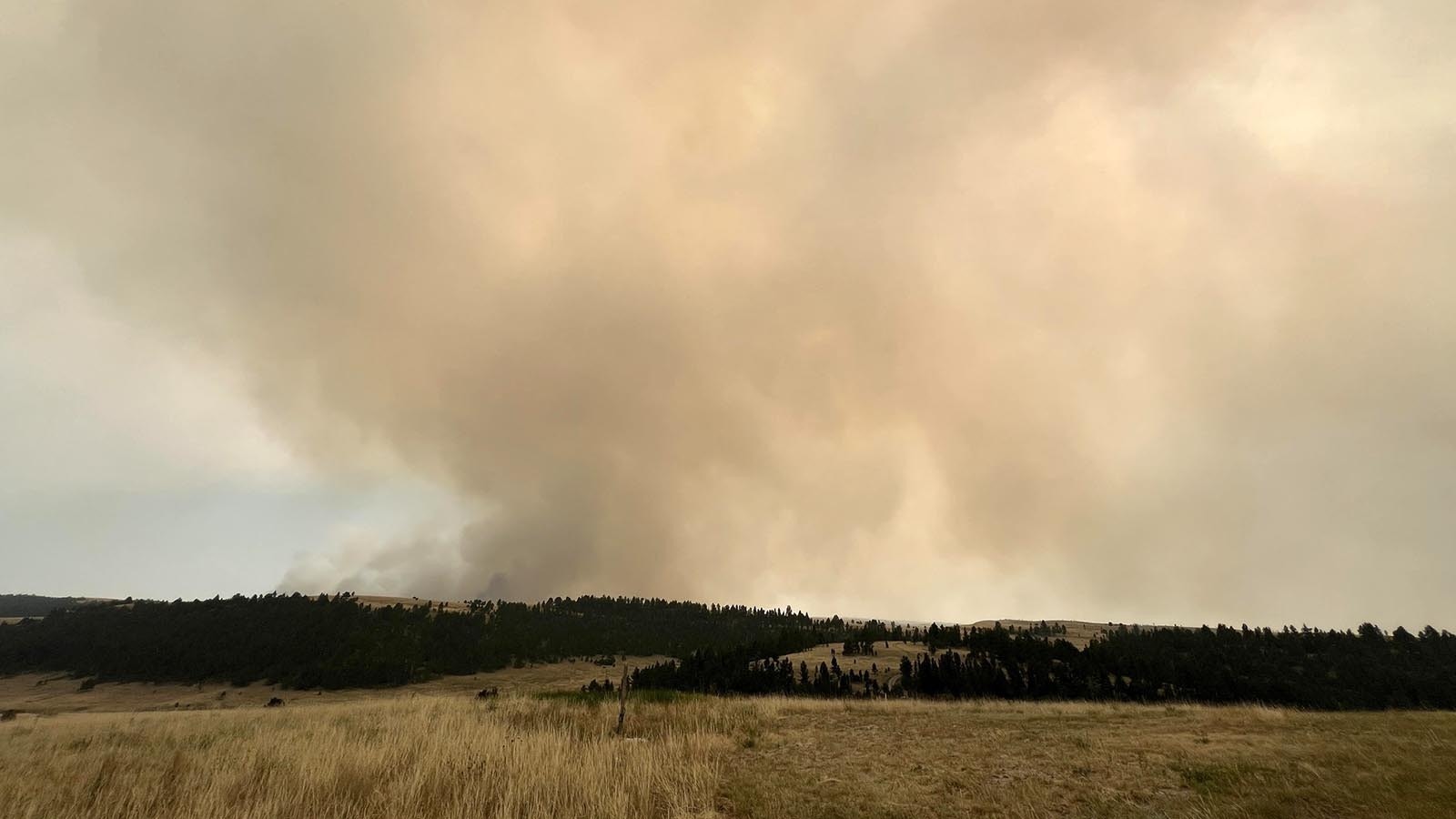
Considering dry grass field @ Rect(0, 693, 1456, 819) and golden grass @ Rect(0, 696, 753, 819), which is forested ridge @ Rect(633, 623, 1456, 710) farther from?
golden grass @ Rect(0, 696, 753, 819)

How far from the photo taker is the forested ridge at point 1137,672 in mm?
64250

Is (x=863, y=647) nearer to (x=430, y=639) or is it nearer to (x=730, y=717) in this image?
(x=730, y=717)

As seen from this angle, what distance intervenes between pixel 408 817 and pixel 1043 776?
1388cm

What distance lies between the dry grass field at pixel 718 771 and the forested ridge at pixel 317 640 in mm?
80144

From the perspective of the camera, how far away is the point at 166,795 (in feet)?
34.2

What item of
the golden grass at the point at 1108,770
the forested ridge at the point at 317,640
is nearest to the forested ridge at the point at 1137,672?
the forested ridge at the point at 317,640

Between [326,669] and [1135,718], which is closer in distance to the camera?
[1135,718]

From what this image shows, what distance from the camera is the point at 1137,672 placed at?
254ft

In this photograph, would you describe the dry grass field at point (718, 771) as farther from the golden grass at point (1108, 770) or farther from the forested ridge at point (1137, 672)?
the forested ridge at point (1137, 672)

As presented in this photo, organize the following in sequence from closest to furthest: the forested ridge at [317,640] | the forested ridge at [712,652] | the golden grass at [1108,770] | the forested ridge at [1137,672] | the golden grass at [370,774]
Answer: the golden grass at [370,774] < the golden grass at [1108,770] < the forested ridge at [1137,672] < the forested ridge at [712,652] < the forested ridge at [317,640]

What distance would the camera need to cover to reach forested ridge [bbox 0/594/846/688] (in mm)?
119750

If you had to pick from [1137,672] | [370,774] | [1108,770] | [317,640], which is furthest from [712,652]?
[317,640]

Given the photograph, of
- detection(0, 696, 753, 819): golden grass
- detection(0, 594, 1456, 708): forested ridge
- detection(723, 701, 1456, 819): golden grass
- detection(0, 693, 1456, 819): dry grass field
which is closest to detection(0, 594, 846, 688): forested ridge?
detection(0, 594, 1456, 708): forested ridge

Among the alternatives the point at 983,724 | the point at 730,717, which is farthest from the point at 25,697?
the point at 983,724
